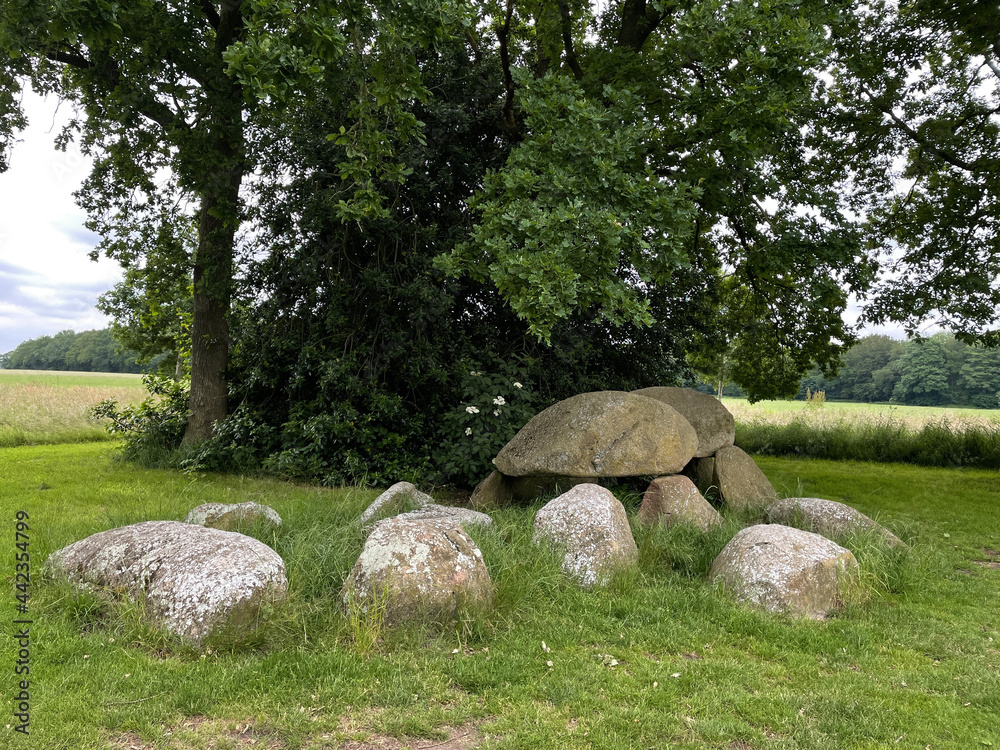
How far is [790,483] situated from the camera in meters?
12.7

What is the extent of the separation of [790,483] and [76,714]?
12.1 m

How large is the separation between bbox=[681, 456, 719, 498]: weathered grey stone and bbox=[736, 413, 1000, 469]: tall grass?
362 inches

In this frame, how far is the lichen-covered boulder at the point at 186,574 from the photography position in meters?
4.54

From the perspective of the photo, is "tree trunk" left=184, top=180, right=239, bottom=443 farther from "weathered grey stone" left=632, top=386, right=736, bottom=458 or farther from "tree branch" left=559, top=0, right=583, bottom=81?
"weathered grey stone" left=632, top=386, right=736, bottom=458

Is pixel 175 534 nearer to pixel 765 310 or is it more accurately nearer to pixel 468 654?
pixel 468 654

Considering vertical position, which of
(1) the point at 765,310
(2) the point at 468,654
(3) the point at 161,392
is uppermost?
(1) the point at 765,310

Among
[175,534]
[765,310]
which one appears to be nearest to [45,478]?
[175,534]

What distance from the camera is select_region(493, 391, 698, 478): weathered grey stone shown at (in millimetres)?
8500

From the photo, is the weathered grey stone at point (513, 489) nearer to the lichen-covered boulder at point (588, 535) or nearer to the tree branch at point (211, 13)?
the lichen-covered boulder at point (588, 535)

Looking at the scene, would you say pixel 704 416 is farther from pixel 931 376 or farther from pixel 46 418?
pixel 931 376

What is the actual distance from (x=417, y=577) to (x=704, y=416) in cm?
Answer: 665

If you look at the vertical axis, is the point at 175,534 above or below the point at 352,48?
below

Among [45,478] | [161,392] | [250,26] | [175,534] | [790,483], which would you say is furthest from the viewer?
[161,392]

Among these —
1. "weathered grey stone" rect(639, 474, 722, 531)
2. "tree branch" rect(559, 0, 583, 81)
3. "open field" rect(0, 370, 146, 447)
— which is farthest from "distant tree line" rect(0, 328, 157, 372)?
"weathered grey stone" rect(639, 474, 722, 531)
